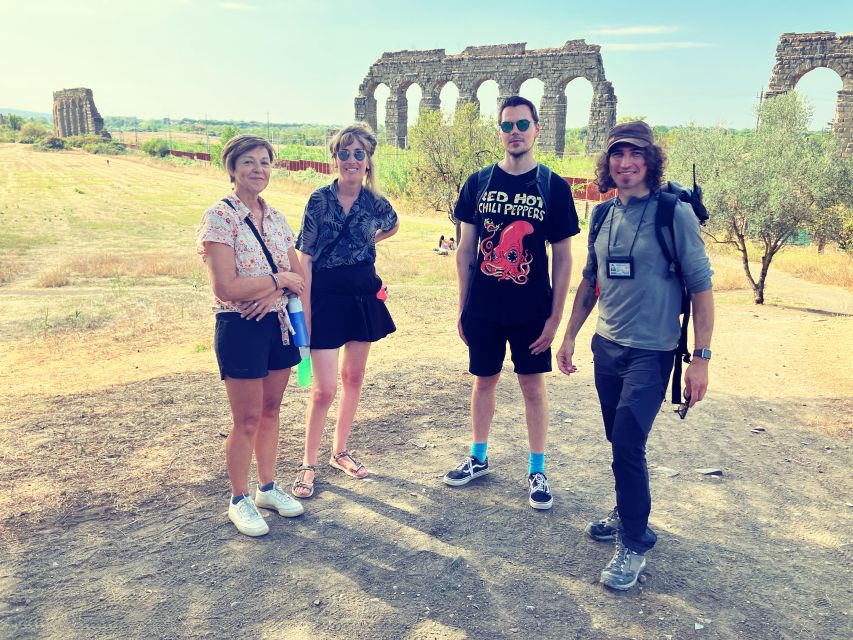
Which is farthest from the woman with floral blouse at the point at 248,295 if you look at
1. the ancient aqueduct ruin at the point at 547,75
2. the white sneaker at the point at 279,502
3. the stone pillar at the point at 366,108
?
the stone pillar at the point at 366,108

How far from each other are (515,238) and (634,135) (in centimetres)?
87

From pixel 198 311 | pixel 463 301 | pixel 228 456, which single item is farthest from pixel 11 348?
pixel 463 301

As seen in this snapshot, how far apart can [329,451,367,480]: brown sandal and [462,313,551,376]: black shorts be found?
40.7 inches

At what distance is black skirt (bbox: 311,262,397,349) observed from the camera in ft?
13.3

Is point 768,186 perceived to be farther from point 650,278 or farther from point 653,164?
point 650,278

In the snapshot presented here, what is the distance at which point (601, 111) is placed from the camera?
34.7m

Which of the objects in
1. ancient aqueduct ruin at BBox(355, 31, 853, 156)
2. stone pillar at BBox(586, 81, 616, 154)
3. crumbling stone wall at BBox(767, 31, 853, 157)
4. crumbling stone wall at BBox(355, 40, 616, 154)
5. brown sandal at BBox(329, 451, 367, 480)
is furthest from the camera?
crumbling stone wall at BBox(355, 40, 616, 154)

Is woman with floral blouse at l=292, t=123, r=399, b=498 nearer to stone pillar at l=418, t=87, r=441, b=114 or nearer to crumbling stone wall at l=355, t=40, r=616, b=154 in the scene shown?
crumbling stone wall at l=355, t=40, r=616, b=154

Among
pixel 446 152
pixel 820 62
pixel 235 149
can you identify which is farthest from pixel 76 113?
pixel 235 149

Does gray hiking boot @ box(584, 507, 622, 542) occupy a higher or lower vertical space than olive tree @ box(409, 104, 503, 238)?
lower

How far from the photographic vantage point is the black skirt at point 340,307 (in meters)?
4.05

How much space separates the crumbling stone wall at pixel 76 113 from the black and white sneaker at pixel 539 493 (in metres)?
87.4

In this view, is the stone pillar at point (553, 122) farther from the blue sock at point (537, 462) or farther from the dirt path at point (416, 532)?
the blue sock at point (537, 462)

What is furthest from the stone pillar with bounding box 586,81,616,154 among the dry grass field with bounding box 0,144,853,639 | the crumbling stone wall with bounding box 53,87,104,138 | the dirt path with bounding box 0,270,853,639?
the crumbling stone wall with bounding box 53,87,104,138
